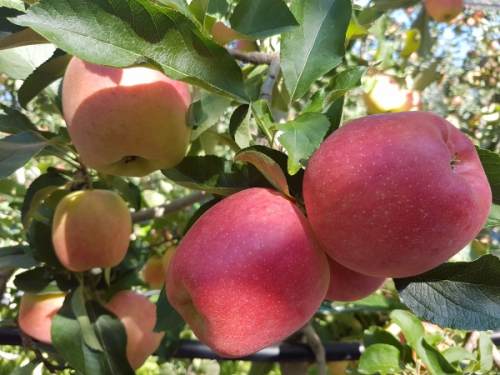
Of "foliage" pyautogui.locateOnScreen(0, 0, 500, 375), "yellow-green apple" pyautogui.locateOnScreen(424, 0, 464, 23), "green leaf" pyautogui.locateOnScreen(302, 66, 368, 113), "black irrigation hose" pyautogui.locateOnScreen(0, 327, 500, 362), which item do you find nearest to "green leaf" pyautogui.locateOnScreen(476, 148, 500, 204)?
"foliage" pyautogui.locateOnScreen(0, 0, 500, 375)

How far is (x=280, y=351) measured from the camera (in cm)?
86

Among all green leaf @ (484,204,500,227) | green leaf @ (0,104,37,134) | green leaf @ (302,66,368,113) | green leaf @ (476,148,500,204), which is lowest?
green leaf @ (484,204,500,227)

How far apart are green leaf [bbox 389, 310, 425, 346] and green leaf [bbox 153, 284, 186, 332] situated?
423 mm

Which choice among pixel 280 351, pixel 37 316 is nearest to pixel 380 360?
pixel 280 351

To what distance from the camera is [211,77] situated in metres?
0.48

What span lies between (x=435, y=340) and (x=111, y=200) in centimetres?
72

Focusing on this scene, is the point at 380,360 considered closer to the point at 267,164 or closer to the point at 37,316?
the point at 267,164

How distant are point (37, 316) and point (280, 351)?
508 millimetres

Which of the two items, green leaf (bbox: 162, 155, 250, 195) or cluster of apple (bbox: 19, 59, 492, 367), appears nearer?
cluster of apple (bbox: 19, 59, 492, 367)

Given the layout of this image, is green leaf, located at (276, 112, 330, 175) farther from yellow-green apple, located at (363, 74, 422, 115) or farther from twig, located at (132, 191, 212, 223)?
yellow-green apple, located at (363, 74, 422, 115)

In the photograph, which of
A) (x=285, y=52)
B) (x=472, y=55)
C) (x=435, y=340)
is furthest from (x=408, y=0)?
(x=472, y=55)

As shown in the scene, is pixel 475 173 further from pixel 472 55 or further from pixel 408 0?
pixel 472 55

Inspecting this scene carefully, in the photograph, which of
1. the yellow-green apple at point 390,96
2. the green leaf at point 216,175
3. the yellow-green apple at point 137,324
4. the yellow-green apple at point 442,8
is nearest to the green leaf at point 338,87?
the green leaf at point 216,175

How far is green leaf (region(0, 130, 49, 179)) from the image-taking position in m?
0.61
